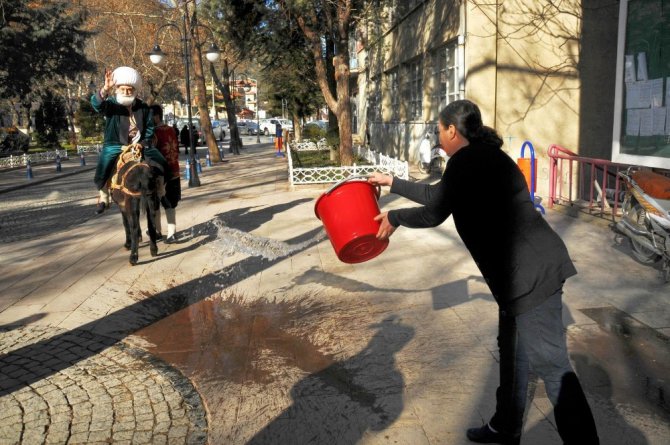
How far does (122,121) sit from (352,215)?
223 inches

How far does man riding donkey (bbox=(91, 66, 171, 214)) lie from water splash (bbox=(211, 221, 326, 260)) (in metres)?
1.34

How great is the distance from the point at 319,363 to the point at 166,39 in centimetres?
4016

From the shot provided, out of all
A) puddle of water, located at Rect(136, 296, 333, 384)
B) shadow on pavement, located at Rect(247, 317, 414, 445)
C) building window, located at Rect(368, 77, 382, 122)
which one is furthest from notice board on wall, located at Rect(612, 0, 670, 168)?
building window, located at Rect(368, 77, 382, 122)

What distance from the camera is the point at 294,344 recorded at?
5219mm

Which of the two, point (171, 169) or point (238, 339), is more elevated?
point (171, 169)

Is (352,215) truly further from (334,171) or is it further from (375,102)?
(375,102)

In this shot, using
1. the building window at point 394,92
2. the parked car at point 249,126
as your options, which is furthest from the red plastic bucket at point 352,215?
the parked car at point 249,126

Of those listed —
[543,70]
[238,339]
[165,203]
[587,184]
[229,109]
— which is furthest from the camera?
[229,109]

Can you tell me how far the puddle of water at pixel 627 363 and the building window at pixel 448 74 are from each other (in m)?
11.0

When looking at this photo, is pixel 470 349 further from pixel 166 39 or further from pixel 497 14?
pixel 166 39

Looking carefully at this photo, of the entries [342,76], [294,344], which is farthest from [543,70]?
[294,344]

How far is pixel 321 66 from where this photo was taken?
1702 cm

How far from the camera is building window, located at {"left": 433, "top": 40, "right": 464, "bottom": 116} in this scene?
50.9 ft

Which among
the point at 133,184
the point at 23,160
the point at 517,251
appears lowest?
the point at 23,160
